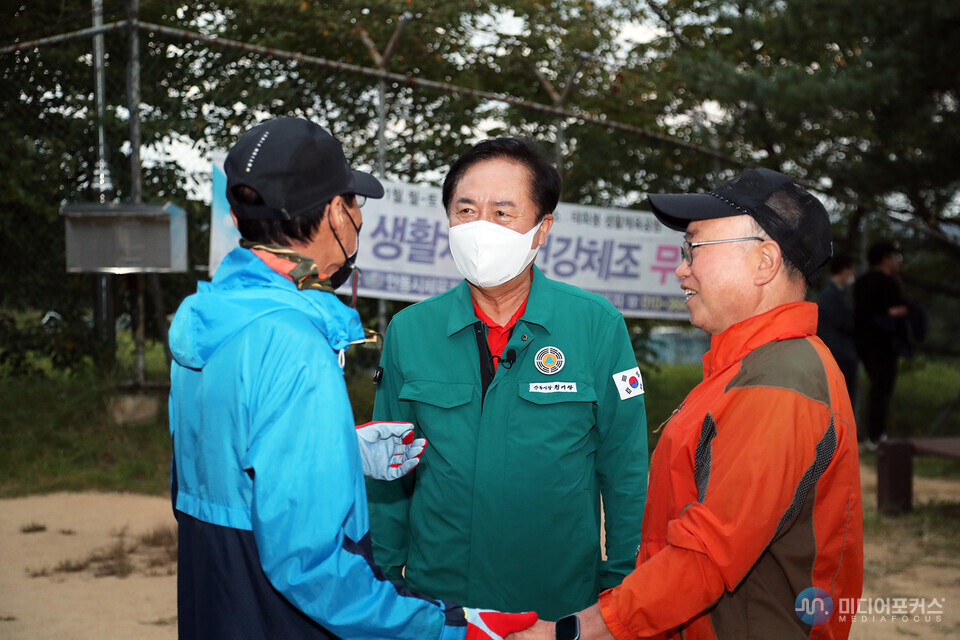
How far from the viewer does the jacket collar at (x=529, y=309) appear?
239cm

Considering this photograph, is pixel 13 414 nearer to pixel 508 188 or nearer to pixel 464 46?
→ pixel 464 46

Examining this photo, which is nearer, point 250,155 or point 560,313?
point 250,155

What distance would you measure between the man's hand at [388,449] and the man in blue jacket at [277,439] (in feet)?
1.18

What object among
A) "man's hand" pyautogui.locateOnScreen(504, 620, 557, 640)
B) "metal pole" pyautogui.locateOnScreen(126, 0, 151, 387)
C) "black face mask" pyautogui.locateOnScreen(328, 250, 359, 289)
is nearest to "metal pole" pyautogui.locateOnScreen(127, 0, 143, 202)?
"metal pole" pyautogui.locateOnScreen(126, 0, 151, 387)

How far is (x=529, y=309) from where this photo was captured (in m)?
2.42

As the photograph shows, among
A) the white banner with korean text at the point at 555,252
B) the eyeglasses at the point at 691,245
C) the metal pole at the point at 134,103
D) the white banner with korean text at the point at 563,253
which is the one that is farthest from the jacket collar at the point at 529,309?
the metal pole at the point at 134,103

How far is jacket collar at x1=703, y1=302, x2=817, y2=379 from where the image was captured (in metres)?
1.78

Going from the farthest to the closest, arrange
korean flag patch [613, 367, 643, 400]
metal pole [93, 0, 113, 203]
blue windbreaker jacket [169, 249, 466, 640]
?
metal pole [93, 0, 113, 203], korean flag patch [613, 367, 643, 400], blue windbreaker jacket [169, 249, 466, 640]

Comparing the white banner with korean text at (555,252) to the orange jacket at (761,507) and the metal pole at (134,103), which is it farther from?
the orange jacket at (761,507)

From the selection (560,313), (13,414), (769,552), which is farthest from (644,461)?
(13,414)

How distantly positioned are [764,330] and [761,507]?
1.25ft

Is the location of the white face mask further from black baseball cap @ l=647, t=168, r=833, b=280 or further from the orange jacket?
the orange jacket

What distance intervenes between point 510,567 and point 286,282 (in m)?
1.07

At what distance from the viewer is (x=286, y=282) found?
158cm
